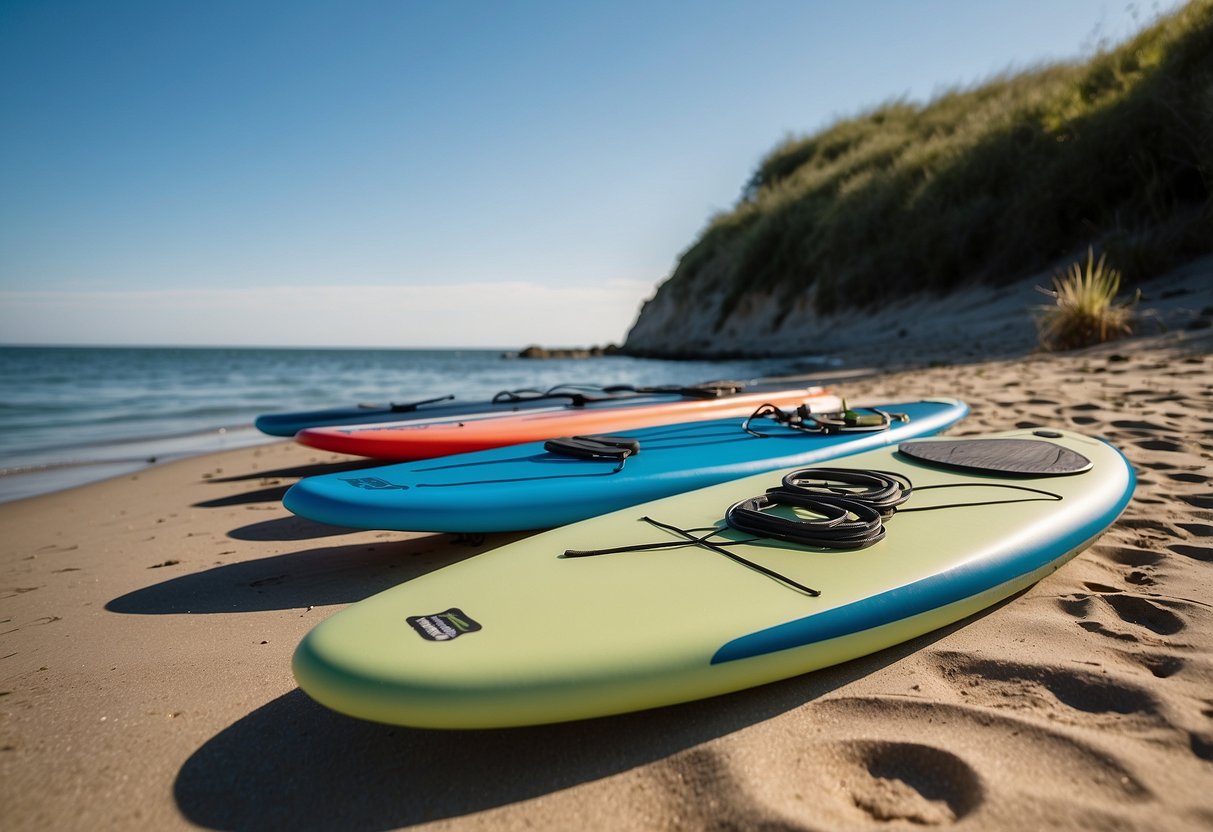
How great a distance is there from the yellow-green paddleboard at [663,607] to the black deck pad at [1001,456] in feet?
0.44

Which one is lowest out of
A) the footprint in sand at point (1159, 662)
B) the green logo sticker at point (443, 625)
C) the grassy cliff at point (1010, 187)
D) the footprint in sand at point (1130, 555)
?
the footprint in sand at point (1159, 662)

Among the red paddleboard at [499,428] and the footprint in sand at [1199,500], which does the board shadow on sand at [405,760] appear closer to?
the footprint in sand at [1199,500]

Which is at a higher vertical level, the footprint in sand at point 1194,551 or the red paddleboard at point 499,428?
the red paddleboard at point 499,428

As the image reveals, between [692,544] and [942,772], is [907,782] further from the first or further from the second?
[692,544]

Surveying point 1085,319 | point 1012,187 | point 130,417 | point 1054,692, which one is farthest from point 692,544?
point 1012,187

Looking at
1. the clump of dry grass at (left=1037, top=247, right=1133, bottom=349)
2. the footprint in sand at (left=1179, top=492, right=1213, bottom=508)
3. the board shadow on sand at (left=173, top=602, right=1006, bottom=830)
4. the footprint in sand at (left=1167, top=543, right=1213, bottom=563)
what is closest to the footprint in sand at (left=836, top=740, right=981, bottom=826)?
the board shadow on sand at (left=173, top=602, right=1006, bottom=830)

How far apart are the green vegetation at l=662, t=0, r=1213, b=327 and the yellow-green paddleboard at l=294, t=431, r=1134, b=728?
7575 mm

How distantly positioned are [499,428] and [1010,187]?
10.4 metres

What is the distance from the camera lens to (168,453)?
605cm

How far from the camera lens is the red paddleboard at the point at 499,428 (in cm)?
356

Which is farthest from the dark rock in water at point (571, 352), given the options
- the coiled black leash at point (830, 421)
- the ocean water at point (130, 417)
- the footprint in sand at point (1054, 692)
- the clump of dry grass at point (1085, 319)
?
the footprint in sand at point (1054, 692)

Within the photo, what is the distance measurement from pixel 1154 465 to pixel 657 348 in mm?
19005

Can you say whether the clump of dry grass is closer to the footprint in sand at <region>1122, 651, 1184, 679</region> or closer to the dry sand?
the dry sand

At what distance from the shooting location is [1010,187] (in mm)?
10750
